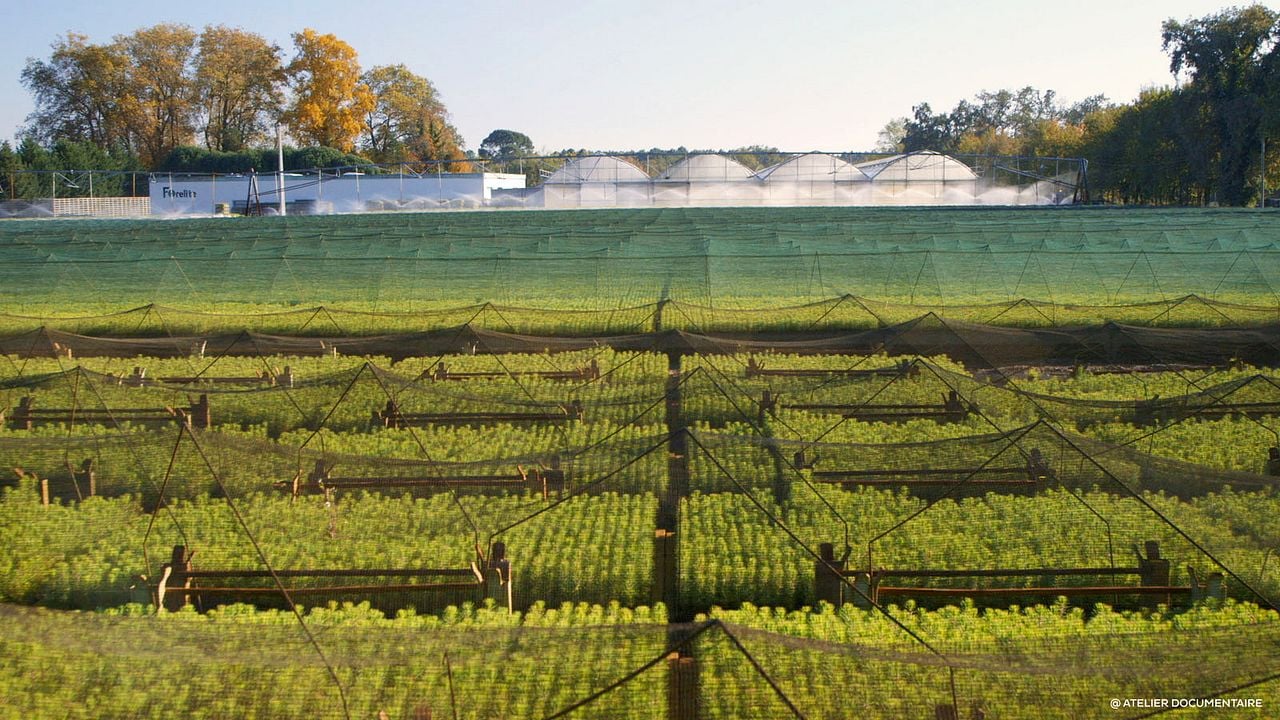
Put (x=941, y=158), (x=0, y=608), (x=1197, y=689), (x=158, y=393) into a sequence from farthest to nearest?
(x=941, y=158) < (x=158, y=393) < (x=0, y=608) < (x=1197, y=689)

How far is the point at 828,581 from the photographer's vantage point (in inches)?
352

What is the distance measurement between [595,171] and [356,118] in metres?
31.0

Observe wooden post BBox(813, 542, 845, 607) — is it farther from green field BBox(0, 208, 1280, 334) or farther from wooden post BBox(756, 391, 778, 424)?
green field BBox(0, 208, 1280, 334)

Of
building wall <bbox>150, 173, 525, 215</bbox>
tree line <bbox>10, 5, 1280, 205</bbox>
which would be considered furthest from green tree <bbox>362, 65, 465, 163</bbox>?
building wall <bbox>150, 173, 525, 215</bbox>

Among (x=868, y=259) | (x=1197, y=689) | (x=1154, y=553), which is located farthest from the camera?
(x=868, y=259)

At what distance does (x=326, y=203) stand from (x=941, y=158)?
111 ft

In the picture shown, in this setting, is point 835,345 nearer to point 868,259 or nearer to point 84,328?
point 868,259

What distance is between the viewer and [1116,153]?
2726 inches

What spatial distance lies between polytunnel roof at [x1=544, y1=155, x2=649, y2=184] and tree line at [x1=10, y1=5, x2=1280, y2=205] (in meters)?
1.27

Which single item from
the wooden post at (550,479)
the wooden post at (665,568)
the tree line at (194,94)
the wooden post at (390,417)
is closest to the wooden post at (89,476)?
the wooden post at (390,417)

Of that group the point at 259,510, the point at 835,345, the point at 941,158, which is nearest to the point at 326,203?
the point at 941,158

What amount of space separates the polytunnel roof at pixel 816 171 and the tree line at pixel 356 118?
5.39ft

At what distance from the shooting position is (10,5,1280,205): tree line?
2311 inches

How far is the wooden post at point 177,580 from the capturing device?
8.89m
